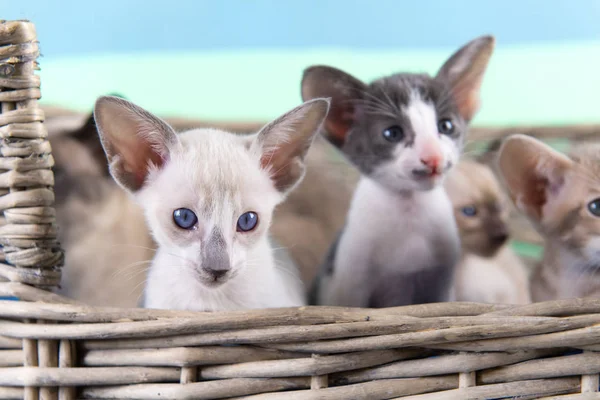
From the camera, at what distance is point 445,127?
44.2 inches

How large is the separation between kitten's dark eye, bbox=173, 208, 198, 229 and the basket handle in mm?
189

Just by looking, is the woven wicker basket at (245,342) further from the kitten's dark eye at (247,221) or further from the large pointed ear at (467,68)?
the large pointed ear at (467,68)

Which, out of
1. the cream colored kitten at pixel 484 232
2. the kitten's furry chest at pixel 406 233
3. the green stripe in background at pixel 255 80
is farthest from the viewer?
the green stripe in background at pixel 255 80

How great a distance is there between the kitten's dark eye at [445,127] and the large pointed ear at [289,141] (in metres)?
0.27

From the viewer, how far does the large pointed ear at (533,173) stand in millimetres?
1107

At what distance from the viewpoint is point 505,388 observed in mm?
852

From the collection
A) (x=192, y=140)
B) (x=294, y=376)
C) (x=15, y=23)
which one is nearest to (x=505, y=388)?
(x=294, y=376)

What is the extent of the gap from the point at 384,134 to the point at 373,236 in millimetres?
196

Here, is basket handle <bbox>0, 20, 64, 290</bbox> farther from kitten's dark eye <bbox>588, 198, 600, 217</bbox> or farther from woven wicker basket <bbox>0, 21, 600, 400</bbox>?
kitten's dark eye <bbox>588, 198, 600, 217</bbox>

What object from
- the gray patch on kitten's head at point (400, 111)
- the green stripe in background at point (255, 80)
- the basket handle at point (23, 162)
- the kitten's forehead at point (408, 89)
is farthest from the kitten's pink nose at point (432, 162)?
the green stripe in background at point (255, 80)

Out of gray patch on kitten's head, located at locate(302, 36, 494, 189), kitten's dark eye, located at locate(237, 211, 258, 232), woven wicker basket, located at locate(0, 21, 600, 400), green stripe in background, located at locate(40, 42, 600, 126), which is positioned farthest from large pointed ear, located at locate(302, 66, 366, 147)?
green stripe in background, located at locate(40, 42, 600, 126)

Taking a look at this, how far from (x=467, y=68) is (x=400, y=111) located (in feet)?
0.55

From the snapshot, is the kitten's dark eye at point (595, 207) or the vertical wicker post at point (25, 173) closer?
the vertical wicker post at point (25, 173)

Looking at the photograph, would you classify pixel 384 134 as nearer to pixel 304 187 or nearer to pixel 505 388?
pixel 505 388
